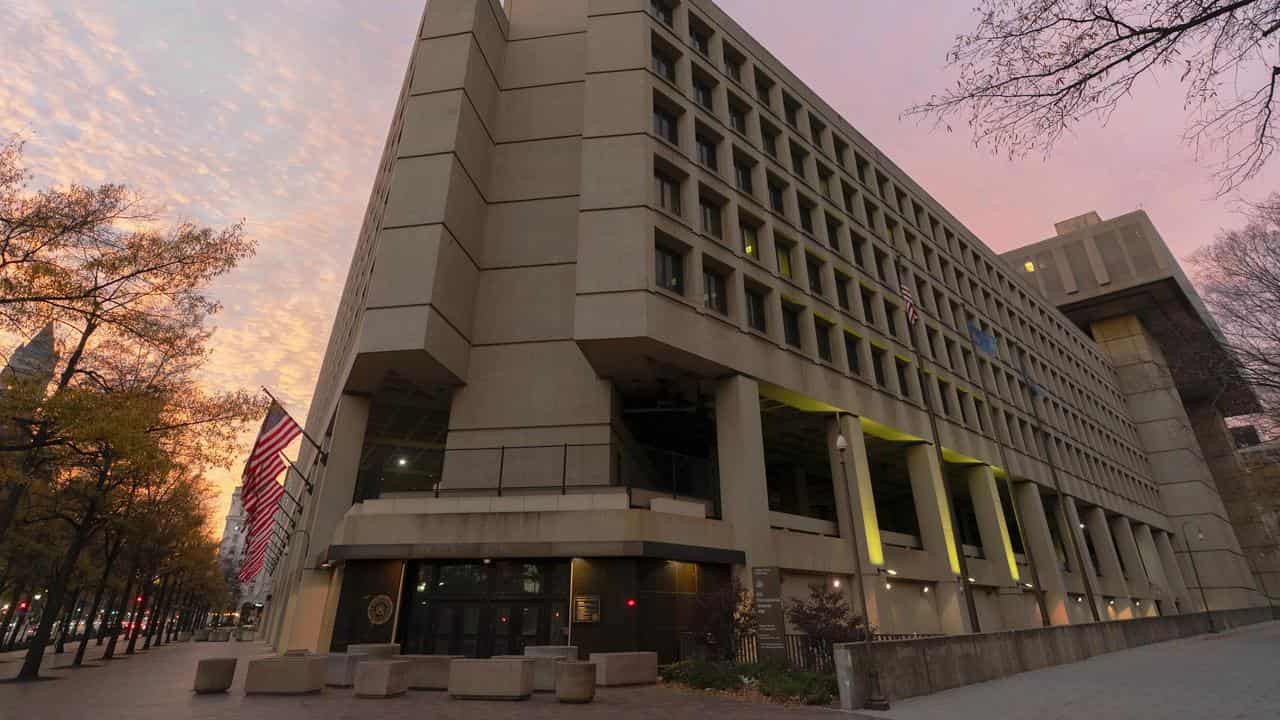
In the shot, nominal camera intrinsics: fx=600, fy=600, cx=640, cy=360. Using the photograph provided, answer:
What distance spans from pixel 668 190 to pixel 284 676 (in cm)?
2199

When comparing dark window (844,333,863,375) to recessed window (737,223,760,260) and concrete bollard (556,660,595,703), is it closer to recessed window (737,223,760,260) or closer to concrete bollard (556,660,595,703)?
recessed window (737,223,760,260)

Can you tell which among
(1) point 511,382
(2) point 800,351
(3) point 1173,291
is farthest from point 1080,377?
(1) point 511,382

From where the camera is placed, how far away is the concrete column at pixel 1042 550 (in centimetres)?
3922

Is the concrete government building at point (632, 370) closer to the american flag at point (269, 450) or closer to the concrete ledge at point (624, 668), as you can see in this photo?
the concrete ledge at point (624, 668)

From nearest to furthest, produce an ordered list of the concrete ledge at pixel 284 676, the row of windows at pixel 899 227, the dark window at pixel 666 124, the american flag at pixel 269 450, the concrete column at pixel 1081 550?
the concrete ledge at pixel 284 676
the american flag at pixel 269 450
the dark window at pixel 666 124
the row of windows at pixel 899 227
the concrete column at pixel 1081 550

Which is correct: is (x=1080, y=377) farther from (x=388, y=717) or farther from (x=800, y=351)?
(x=388, y=717)

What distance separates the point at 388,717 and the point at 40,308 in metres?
13.6

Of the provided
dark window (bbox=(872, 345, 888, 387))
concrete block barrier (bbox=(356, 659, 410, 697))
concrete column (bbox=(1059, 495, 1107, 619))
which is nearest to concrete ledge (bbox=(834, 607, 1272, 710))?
concrete block barrier (bbox=(356, 659, 410, 697))

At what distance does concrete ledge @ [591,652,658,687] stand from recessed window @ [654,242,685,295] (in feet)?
45.3

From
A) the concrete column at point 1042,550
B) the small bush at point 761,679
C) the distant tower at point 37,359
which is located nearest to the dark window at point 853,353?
the concrete column at point 1042,550

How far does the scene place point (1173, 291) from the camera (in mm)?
71938

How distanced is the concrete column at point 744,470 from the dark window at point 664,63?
51.5 ft

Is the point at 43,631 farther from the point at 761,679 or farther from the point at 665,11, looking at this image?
the point at 665,11

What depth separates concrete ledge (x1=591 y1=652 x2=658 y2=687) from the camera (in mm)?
16031
